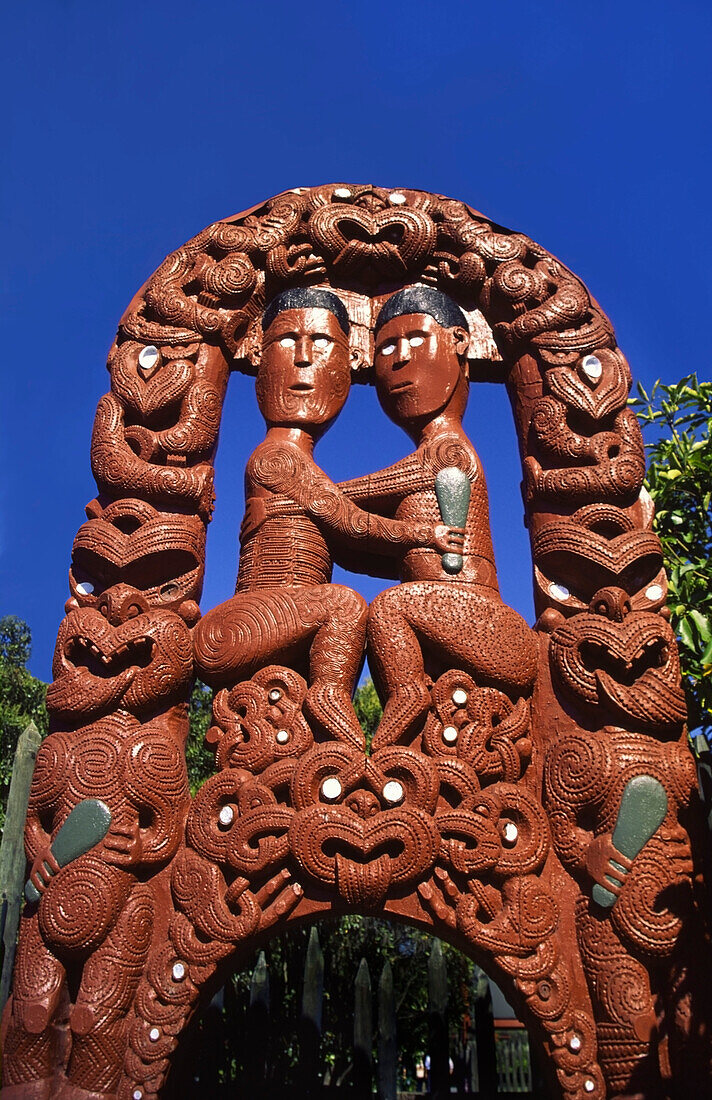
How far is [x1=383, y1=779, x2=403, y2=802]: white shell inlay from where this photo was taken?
4.01 metres

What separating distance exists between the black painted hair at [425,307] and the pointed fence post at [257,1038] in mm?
3891

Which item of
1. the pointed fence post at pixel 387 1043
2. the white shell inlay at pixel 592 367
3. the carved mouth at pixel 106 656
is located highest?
the white shell inlay at pixel 592 367

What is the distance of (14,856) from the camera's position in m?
4.28

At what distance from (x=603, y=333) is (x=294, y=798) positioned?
3267 mm

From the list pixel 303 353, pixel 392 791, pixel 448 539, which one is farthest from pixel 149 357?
pixel 392 791

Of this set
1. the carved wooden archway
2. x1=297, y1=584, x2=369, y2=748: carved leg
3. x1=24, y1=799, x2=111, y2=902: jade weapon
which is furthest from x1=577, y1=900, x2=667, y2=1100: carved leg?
x1=24, y1=799, x2=111, y2=902: jade weapon

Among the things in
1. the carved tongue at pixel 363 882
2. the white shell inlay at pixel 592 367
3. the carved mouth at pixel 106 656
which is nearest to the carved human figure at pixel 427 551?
the carved tongue at pixel 363 882

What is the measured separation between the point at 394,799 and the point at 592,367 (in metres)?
2.76

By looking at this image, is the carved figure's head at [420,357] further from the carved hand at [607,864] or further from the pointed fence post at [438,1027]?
the pointed fence post at [438,1027]

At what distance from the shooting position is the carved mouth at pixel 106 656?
4.52 meters

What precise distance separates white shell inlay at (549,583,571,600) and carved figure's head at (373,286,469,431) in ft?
4.17

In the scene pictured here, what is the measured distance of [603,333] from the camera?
539 cm

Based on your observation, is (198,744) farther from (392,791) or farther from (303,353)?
(392,791)

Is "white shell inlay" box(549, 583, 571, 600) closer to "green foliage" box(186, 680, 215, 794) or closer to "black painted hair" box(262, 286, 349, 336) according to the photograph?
"black painted hair" box(262, 286, 349, 336)
